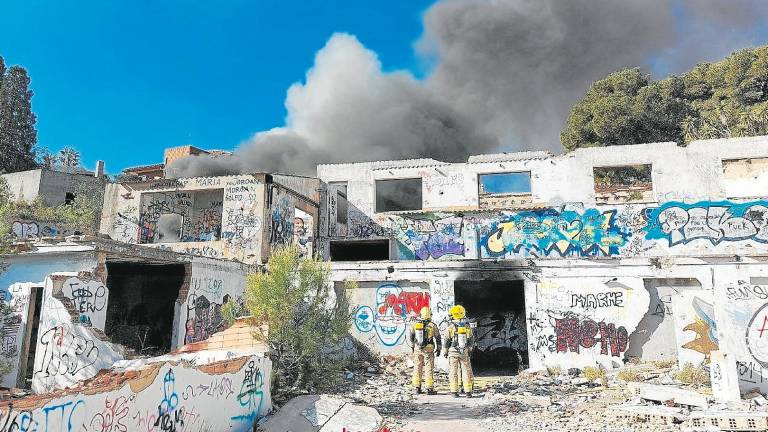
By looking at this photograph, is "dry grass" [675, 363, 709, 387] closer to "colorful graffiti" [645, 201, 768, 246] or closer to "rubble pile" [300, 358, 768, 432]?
"rubble pile" [300, 358, 768, 432]

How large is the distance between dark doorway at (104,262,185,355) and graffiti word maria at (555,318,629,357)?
1154 cm

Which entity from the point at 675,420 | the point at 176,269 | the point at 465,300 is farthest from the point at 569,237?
the point at 176,269

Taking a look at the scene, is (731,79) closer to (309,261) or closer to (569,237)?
(569,237)

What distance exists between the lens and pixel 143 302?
16.3 m

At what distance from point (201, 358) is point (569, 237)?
16391mm

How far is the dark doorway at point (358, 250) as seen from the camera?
2459 centimetres

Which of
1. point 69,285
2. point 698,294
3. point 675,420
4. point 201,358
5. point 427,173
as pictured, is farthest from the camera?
point 427,173

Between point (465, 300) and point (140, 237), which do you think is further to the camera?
point (140, 237)

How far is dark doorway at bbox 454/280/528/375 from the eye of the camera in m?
16.9

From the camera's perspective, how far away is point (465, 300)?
18.2 meters

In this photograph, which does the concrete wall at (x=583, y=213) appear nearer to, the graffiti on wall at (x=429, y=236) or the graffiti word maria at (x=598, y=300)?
the graffiti on wall at (x=429, y=236)

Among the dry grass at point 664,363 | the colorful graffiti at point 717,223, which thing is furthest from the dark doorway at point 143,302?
the colorful graffiti at point 717,223

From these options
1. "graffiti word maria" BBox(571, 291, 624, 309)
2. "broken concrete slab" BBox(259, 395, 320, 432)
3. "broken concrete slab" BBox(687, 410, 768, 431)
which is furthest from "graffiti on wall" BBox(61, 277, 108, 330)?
"graffiti word maria" BBox(571, 291, 624, 309)

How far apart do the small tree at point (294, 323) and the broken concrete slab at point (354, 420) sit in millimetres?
1880
